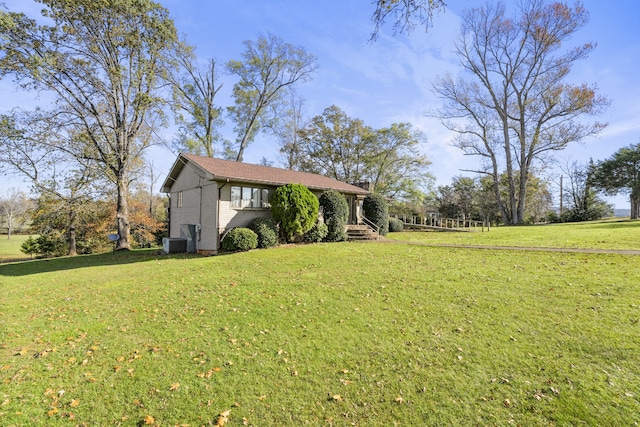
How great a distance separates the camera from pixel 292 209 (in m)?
14.8

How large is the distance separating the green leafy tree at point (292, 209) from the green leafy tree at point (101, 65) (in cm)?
1087

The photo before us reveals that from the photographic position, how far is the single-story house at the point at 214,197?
13.9 meters

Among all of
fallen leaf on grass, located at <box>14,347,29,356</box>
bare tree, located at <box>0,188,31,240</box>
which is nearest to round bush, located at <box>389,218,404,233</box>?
fallen leaf on grass, located at <box>14,347,29,356</box>

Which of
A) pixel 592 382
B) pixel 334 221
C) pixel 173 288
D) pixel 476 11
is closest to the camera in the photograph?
pixel 592 382

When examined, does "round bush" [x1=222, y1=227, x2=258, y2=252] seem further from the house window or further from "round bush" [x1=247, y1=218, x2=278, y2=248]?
the house window

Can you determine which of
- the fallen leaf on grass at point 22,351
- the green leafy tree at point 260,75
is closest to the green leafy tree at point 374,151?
the green leafy tree at point 260,75

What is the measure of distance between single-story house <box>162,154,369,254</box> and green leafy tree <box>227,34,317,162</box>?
13442 millimetres

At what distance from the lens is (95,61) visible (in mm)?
17141

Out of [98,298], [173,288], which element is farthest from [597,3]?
[98,298]

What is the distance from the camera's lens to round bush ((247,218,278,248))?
1422 cm

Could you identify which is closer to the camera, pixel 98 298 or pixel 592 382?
pixel 592 382

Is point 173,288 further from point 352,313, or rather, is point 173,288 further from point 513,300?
point 513,300

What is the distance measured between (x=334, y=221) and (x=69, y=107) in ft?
56.3

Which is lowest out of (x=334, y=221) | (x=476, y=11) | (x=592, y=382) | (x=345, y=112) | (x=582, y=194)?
(x=592, y=382)
